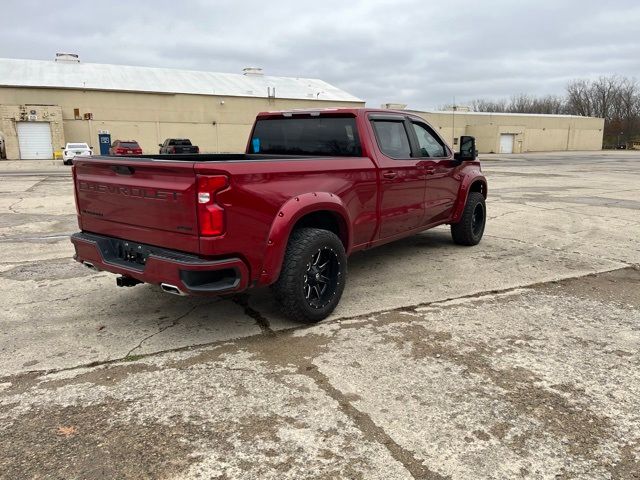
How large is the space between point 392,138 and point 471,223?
2.47 m

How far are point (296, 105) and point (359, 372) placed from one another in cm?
4271

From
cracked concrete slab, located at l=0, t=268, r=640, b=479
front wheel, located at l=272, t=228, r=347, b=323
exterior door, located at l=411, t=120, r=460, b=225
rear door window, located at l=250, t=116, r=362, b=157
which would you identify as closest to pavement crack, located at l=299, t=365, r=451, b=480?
cracked concrete slab, located at l=0, t=268, r=640, b=479

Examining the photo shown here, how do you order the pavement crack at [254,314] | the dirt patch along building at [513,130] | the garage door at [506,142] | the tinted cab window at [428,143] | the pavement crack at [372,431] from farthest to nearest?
the garage door at [506,142] → the dirt patch along building at [513,130] → the tinted cab window at [428,143] → the pavement crack at [254,314] → the pavement crack at [372,431]

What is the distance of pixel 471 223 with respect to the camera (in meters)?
7.41

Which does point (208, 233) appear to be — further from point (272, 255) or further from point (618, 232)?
point (618, 232)

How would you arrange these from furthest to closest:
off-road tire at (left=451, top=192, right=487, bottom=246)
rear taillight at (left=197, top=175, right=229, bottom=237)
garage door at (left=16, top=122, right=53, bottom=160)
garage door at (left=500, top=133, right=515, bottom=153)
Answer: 1. garage door at (left=500, top=133, right=515, bottom=153)
2. garage door at (left=16, top=122, right=53, bottom=160)
3. off-road tire at (left=451, top=192, right=487, bottom=246)
4. rear taillight at (left=197, top=175, right=229, bottom=237)

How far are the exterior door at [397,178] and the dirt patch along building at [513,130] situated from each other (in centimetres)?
4640

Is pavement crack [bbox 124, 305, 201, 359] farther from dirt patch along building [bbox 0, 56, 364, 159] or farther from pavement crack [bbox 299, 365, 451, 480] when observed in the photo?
dirt patch along building [bbox 0, 56, 364, 159]

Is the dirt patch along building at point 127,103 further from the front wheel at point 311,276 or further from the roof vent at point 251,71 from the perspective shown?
the front wheel at point 311,276

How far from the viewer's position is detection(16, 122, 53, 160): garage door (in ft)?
119

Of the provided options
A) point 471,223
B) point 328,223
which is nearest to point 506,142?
point 471,223

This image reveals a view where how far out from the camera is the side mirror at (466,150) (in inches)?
260

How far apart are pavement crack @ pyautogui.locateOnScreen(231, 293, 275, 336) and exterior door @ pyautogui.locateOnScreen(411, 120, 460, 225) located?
2.48m

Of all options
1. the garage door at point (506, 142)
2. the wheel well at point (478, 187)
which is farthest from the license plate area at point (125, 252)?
the garage door at point (506, 142)
